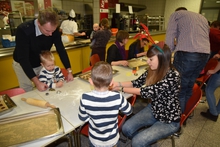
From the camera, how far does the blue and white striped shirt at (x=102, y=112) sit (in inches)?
39.5

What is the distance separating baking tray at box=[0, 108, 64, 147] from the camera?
37.6 inches

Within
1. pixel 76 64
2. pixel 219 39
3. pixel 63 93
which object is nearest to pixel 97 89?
pixel 63 93

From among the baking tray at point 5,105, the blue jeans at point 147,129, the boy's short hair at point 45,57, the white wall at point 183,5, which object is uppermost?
the white wall at point 183,5

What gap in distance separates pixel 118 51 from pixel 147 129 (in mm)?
1437

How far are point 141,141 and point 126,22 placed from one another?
4.53m

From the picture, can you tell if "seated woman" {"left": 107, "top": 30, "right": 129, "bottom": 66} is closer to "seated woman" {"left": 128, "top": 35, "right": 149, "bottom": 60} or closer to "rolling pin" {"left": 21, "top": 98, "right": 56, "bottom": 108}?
"seated woman" {"left": 128, "top": 35, "right": 149, "bottom": 60}

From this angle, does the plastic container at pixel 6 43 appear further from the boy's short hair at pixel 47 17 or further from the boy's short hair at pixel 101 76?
the boy's short hair at pixel 101 76

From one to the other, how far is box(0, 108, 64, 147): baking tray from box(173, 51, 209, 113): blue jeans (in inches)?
56.2

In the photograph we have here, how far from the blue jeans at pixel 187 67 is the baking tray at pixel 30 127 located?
143cm

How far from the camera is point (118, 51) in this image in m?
2.50

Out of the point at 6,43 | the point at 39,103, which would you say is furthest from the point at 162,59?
the point at 6,43

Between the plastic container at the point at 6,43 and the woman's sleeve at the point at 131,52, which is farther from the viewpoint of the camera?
the woman's sleeve at the point at 131,52

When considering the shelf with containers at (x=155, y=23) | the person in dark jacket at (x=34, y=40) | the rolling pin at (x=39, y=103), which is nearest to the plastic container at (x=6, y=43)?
the person in dark jacket at (x=34, y=40)

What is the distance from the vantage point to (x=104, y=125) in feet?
3.43
